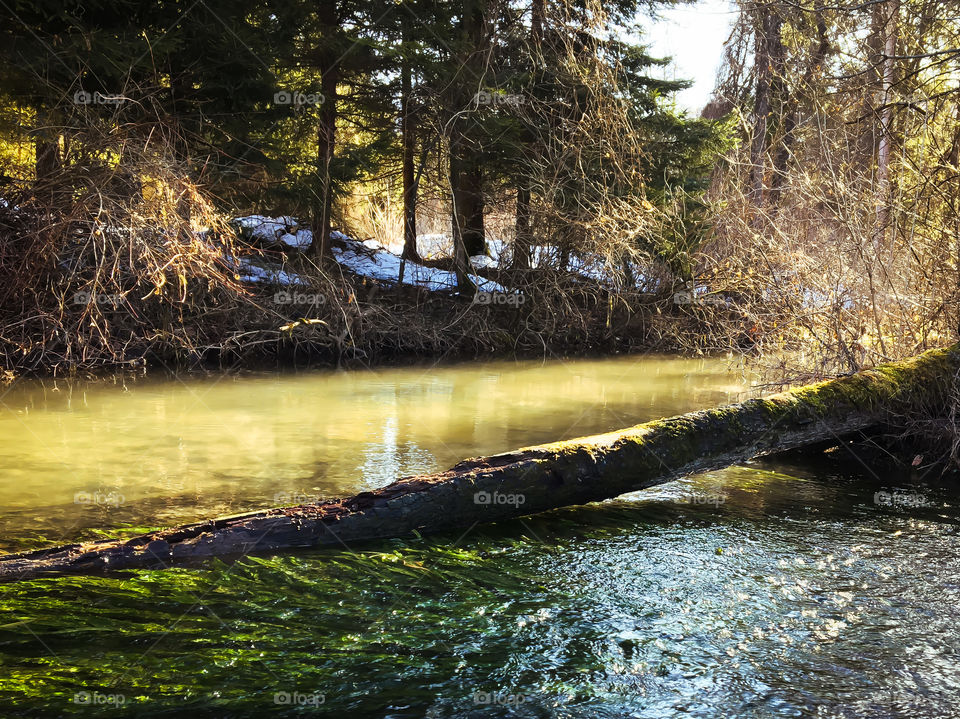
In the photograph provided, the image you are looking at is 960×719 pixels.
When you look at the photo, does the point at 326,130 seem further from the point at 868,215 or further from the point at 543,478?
the point at 543,478

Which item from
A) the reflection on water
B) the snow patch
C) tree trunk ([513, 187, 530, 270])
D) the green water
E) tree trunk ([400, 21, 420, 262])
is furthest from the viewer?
the snow patch

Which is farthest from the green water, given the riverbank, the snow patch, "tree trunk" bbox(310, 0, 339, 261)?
the snow patch

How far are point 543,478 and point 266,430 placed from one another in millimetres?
3961

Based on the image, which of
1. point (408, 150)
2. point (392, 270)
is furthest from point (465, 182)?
point (392, 270)

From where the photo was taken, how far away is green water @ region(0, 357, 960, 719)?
3510 mm

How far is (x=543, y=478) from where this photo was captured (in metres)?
5.47

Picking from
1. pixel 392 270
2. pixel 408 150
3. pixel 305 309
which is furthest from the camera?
pixel 392 270

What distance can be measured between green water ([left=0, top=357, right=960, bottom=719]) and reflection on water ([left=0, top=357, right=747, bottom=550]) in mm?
47

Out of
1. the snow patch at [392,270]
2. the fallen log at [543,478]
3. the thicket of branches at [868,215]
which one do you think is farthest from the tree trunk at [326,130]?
the fallen log at [543,478]

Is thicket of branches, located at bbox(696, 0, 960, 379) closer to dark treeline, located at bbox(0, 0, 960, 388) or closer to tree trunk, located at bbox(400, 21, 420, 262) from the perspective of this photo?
dark treeline, located at bbox(0, 0, 960, 388)

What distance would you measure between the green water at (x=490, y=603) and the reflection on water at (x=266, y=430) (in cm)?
5

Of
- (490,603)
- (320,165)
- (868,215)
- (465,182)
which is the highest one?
(465,182)

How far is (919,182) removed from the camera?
323 inches

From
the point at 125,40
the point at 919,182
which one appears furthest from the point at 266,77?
the point at 919,182
